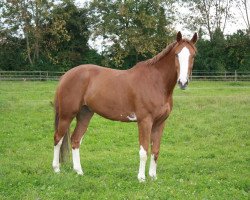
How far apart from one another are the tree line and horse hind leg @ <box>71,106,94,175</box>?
100.0 ft

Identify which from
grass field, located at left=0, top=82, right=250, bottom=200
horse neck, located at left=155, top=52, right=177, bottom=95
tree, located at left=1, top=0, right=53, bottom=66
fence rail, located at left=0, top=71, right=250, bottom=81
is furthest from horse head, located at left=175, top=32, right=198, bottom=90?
tree, located at left=1, top=0, right=53, bottom=66

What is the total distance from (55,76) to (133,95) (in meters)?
28.9

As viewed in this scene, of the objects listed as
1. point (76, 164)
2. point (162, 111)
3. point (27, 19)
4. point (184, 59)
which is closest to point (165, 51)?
point (184, 59)

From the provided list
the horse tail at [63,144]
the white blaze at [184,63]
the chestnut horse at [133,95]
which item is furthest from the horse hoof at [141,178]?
the white blaze at [184,63]

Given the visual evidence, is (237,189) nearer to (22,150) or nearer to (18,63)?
(22,150)

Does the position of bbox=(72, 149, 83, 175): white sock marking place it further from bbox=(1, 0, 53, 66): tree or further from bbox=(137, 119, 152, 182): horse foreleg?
bbox=(1, 0, 53, 66): tree

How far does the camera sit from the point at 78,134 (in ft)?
26.2

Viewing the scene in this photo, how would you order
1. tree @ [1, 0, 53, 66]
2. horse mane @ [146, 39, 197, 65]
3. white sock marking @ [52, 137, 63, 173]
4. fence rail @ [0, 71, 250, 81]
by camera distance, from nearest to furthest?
horse mane @ [146, 39, 197, 65], white sock marking @ [52, 137, 63, 173], fence rail @ [0, 71, 250, 81], tree @ [1, 0, 53, 66]

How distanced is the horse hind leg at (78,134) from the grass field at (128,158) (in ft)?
0.62

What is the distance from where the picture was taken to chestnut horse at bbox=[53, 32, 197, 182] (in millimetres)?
7012

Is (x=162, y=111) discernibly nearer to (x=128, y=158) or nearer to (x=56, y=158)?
(x=56, y=158)

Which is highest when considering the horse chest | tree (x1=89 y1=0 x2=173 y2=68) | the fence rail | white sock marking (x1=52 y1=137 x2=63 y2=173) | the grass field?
tree (x1=89 y1=0 x2=173 y2=68)

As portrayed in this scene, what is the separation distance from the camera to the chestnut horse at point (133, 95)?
23.0 feet

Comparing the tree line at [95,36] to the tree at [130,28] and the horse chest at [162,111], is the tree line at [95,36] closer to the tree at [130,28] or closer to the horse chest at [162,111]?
the tree at [130,28]
